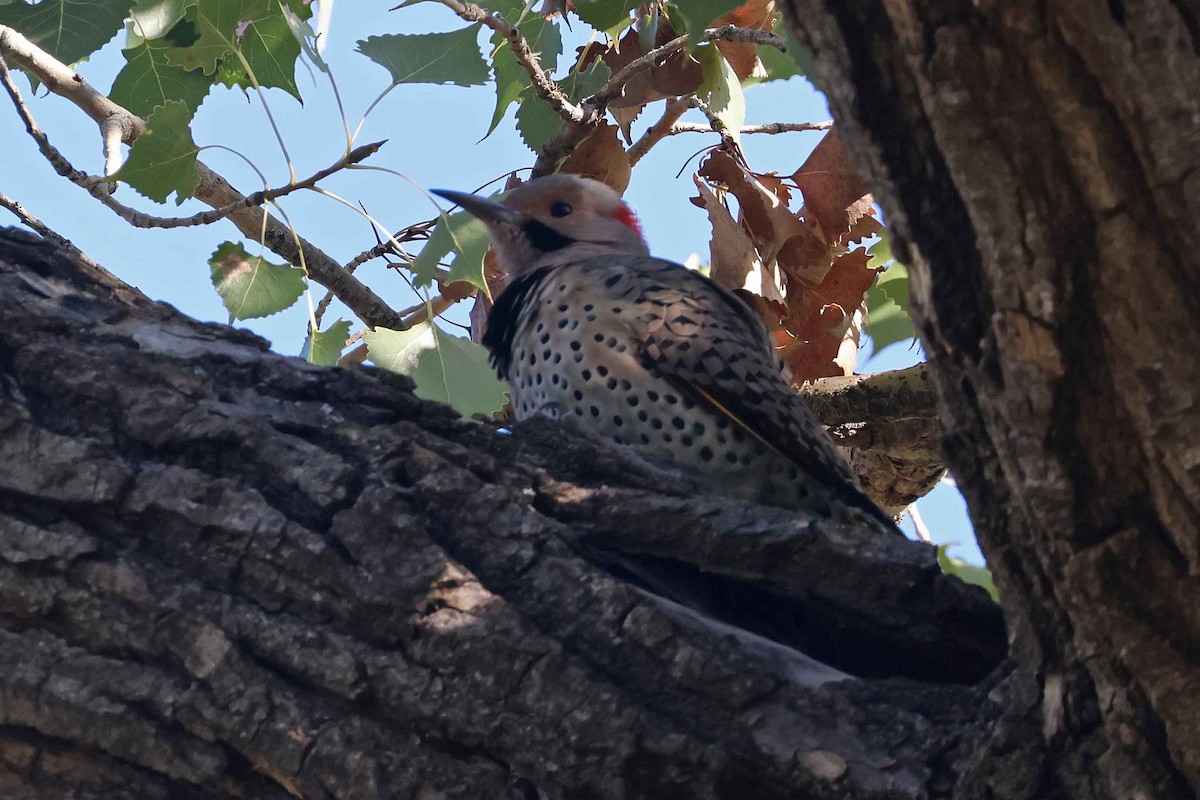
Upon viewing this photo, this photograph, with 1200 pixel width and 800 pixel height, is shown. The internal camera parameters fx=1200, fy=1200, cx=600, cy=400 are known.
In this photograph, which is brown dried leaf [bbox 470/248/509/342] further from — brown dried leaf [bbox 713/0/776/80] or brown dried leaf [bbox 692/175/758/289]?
brown dried leaf [bbox 713/0/776/80]

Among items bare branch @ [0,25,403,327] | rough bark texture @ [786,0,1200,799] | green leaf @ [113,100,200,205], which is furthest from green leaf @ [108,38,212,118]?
rough bark texture @ [786,0,1200,799]

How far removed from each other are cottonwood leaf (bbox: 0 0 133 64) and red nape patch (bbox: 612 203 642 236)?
2.32m

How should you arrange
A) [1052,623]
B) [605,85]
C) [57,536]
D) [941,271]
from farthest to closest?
[605,85]
[57,536]
[1052,623]
[941,271]

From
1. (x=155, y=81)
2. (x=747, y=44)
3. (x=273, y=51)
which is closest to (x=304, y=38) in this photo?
(x=273, y=51)

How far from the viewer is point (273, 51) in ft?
10.7

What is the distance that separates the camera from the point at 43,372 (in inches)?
86.3

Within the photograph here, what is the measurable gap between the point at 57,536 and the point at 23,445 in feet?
0.67

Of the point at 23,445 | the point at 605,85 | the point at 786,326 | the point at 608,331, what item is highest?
the point at 605,85

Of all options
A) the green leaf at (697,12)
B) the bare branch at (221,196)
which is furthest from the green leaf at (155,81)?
the green leaf at (697,12)

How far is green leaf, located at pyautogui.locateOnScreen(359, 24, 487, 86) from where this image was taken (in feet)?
11.1

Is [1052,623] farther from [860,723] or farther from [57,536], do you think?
[57,536]

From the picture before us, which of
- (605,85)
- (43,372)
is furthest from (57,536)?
(605,85)

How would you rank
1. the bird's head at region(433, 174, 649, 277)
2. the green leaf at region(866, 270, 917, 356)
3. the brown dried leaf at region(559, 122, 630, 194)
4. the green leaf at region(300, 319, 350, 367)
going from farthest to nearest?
the bird's head at region(433, 174, 649, 277), the brown dried leaf at region(559, 122, 630, 194), the green leaf at region(866, 270, 917, 356), the green leaf at region(300, 319, 350, 367)

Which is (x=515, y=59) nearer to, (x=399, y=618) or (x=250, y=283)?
(x=250, y=283)
